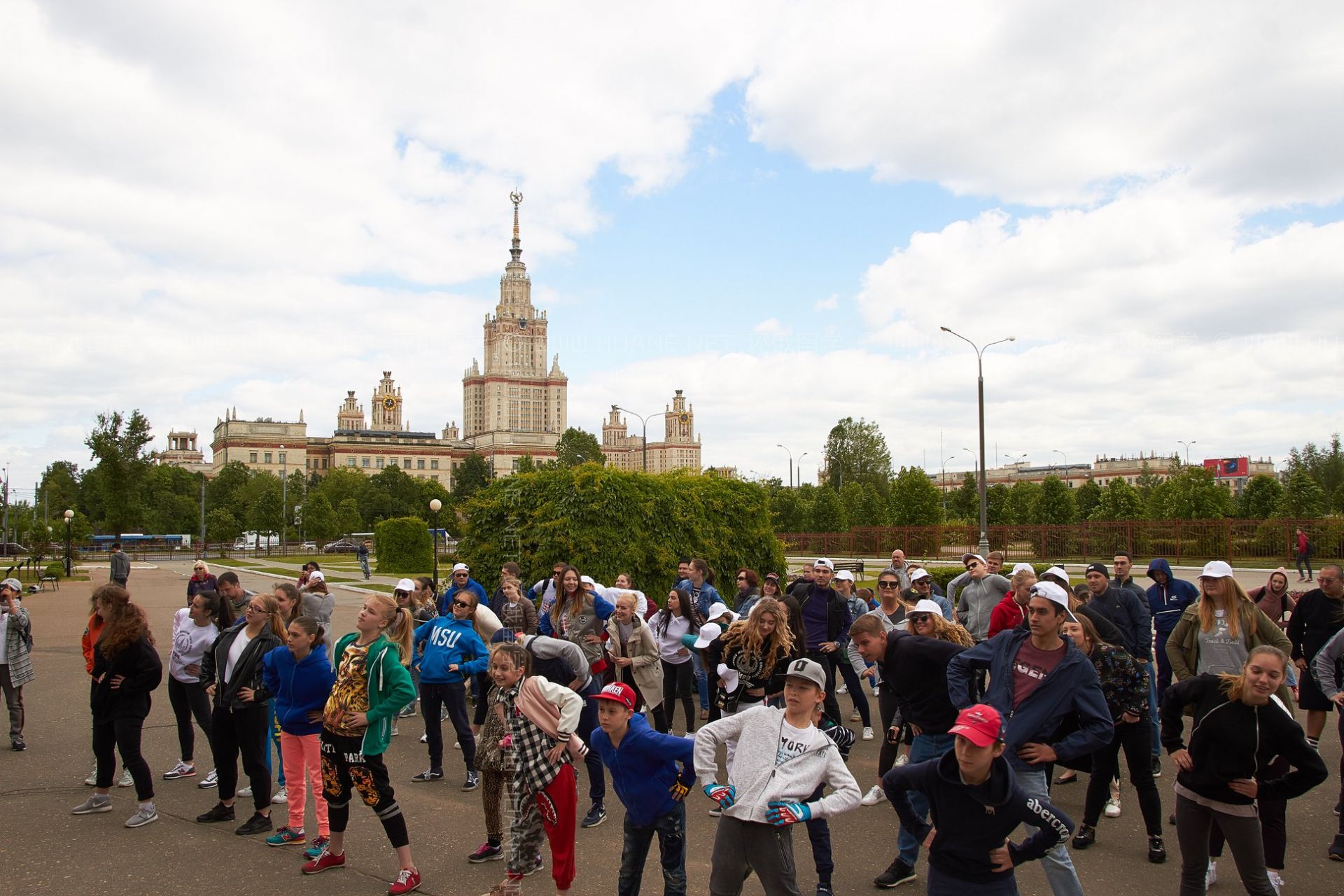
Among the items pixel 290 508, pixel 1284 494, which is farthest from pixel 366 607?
pixel 290 508

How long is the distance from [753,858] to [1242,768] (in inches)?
94.7

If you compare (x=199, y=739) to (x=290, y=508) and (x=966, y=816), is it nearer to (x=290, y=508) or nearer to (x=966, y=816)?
(x=966, y=816)

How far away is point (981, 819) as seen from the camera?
3.43 metres

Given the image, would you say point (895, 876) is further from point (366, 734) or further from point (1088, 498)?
point (1088, 498)

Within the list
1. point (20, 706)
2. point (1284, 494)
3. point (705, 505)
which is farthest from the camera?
point (1284, 494)

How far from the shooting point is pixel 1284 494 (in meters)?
40.5

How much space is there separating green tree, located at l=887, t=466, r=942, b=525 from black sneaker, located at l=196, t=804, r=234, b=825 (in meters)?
42.3

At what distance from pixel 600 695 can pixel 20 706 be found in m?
7.87

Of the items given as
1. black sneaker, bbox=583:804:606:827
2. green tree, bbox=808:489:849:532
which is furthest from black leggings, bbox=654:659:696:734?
green tree, bbox=808:489:849:532

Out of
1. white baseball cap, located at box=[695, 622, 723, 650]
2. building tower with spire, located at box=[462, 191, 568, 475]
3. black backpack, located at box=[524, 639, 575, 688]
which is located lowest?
black backpack, located at box=[524, 639, 575, 688]

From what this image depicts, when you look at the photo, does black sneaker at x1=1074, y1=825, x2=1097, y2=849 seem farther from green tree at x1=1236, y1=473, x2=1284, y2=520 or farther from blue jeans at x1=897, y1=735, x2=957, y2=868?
green tree at x1=1236, y1=473, x2=1284, y2=520

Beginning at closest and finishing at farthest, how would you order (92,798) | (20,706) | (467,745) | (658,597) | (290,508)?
(92,798) → (467,745) → (20,706) → (658,597) → (290,508)

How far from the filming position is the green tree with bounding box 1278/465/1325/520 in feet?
126

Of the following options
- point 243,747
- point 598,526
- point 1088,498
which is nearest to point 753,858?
point 243,747
